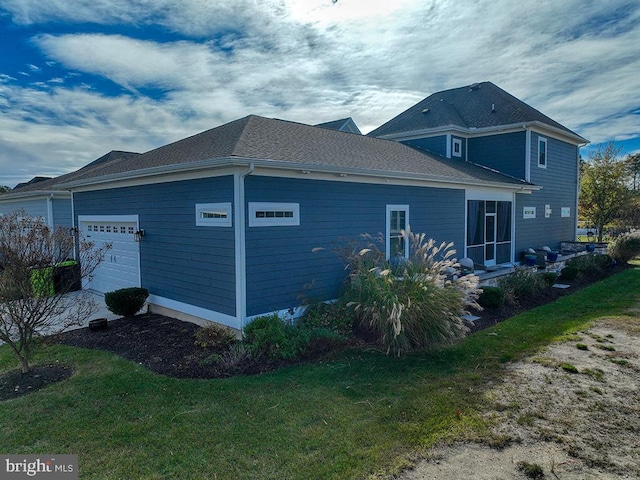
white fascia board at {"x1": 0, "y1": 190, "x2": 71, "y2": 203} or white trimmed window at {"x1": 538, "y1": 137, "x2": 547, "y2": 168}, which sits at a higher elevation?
white trimmed window at {"x1": 538, "y1": 137, "x2": 547, "y2": 168}

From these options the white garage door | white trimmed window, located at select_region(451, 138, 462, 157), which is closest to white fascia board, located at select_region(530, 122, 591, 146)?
white trimmed window, located at select_region(451, 138, 462, 157)

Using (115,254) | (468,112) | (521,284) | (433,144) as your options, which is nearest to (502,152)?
(468,112)

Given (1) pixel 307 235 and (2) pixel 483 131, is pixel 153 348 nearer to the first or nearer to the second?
(1) pixel 307 235

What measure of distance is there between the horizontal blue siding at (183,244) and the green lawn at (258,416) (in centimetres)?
187

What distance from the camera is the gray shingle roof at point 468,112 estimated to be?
1516 centimetres

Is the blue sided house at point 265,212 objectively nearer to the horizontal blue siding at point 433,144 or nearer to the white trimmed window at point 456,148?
the white trimmed window at point 456,148

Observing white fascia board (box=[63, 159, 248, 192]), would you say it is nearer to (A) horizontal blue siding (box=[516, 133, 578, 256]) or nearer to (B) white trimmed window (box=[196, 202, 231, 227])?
(B) white trimmed window (box=[196, 202, 231, 227])

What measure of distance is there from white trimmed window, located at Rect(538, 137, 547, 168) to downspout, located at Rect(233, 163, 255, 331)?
537 inches

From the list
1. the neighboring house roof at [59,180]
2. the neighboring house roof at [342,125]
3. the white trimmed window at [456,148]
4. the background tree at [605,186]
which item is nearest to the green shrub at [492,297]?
the white trimmed window at [456,148]

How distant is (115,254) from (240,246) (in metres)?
5.62

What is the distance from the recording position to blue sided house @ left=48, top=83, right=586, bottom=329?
6578mm

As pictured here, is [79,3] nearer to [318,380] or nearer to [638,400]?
[318,380]

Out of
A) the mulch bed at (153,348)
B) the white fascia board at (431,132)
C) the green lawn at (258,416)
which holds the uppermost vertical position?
the white fascia board at (431,132)

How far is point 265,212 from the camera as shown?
6.67m
